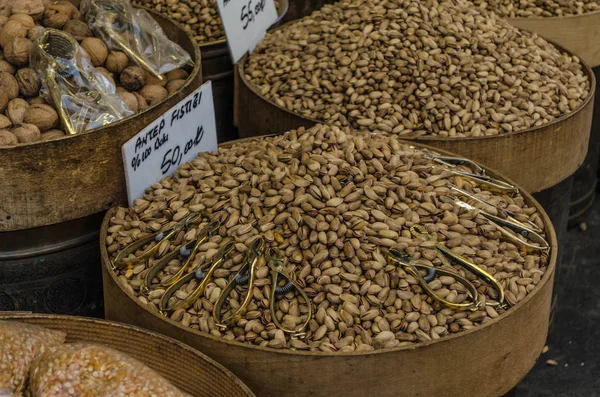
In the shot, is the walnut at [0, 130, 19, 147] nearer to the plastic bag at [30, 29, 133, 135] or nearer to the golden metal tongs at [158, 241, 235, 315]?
the plastic bag at [30, 29, 133, 135]

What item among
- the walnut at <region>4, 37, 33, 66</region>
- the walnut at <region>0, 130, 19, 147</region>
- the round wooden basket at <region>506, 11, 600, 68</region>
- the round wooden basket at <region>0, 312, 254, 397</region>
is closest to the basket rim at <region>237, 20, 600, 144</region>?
the round wooden basket at <region>506, 11, 600, 68</region>

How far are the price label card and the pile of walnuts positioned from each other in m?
0.10

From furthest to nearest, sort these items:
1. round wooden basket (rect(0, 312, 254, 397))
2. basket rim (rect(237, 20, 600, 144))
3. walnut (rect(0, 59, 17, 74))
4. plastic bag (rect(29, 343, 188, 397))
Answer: basket rim (rect(237, 20, 600, 144)), walnut (rect(0, 59, 17, 74)), round wooden basket (rect(0, 312, 254, 397)), plastic bag (rect(29, 343, 188, 397))

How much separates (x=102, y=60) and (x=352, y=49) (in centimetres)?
69

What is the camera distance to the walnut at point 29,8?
2.20m

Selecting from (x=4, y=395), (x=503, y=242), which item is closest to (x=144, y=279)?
(x=4, y=395)

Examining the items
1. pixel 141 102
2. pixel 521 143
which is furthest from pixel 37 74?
pixel 521 143

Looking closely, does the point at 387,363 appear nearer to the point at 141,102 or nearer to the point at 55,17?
the point at 141,102

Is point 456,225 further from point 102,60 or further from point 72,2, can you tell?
point 72,2

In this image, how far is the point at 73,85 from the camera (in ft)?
6.63

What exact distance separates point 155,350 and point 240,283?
23 centimetres

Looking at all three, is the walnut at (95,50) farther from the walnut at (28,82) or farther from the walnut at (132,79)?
the walnut at (28,82)

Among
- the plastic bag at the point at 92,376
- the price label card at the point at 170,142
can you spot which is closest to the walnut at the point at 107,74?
the price label card at the point at 170,142

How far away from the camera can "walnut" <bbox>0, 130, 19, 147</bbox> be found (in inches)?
71.4
